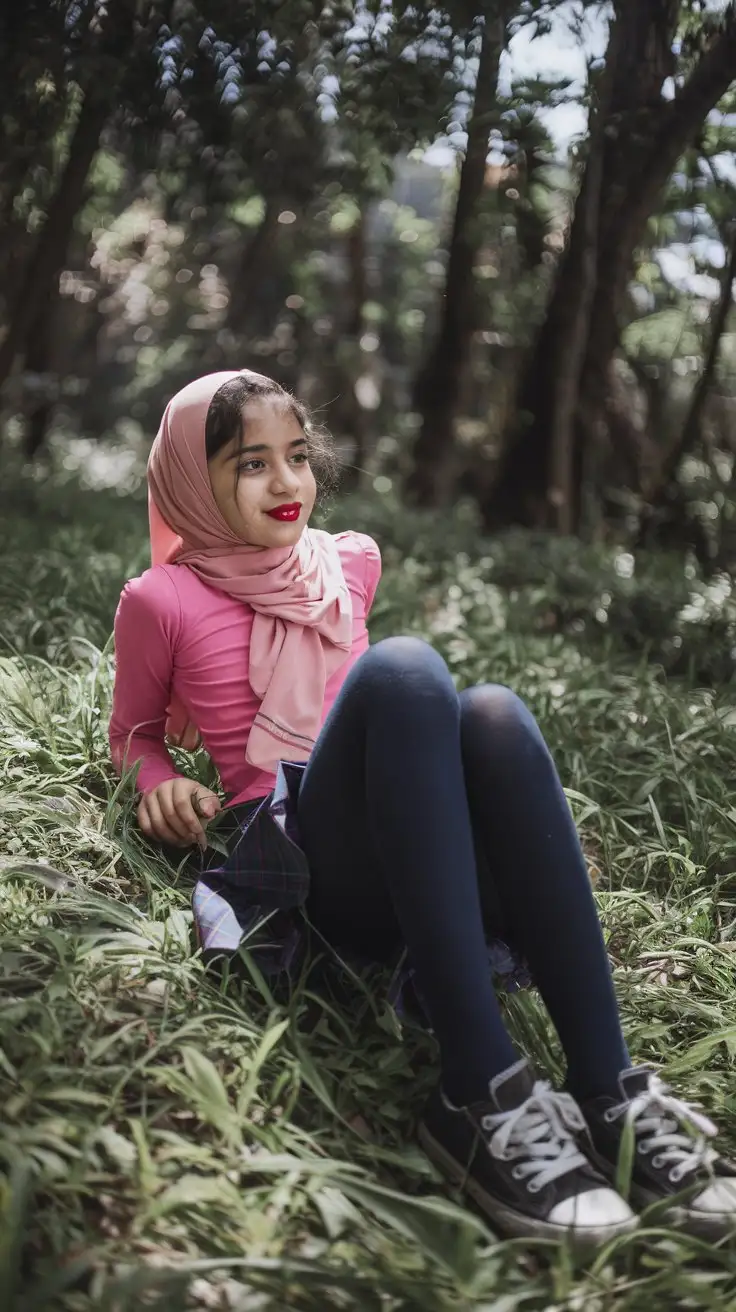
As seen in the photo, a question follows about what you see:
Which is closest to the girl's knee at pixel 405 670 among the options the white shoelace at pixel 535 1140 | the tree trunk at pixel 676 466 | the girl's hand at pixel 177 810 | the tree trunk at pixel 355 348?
the girl's hand at pixel 177 810

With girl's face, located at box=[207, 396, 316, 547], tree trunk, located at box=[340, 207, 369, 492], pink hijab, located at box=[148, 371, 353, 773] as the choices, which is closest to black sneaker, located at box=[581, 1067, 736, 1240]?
pink hijab, located at box=[148, 371, 353, 773]

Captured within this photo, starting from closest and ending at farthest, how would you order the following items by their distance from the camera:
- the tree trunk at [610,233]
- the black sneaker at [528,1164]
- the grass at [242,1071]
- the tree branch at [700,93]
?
the grass at [242,1071]
the black sneaker at [528,1164]
the tree branch at [700,93]
the tree trunk at [610,233]

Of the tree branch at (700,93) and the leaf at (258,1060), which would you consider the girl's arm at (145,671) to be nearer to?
the leaf at (258,1060)

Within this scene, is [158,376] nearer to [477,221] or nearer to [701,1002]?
[477,221]

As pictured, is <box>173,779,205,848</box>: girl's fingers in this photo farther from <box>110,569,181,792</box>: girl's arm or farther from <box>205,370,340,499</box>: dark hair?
<box>205,370,340,499</box>: dark hair

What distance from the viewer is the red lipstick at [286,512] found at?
1.97 meters

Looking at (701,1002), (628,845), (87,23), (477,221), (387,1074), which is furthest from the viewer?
(477,221)

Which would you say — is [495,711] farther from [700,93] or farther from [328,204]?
[328,204]

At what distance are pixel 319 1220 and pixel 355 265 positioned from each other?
27.9 ft

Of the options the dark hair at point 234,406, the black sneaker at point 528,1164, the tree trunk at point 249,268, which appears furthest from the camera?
the tree trunk at point 249,268

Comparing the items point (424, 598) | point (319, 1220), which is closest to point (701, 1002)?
point (319, 1220)

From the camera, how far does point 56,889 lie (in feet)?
6.18

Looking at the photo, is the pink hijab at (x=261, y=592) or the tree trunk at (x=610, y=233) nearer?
the pink hijab at (x=261, y=592)

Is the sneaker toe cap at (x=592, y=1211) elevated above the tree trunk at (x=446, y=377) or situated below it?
below
